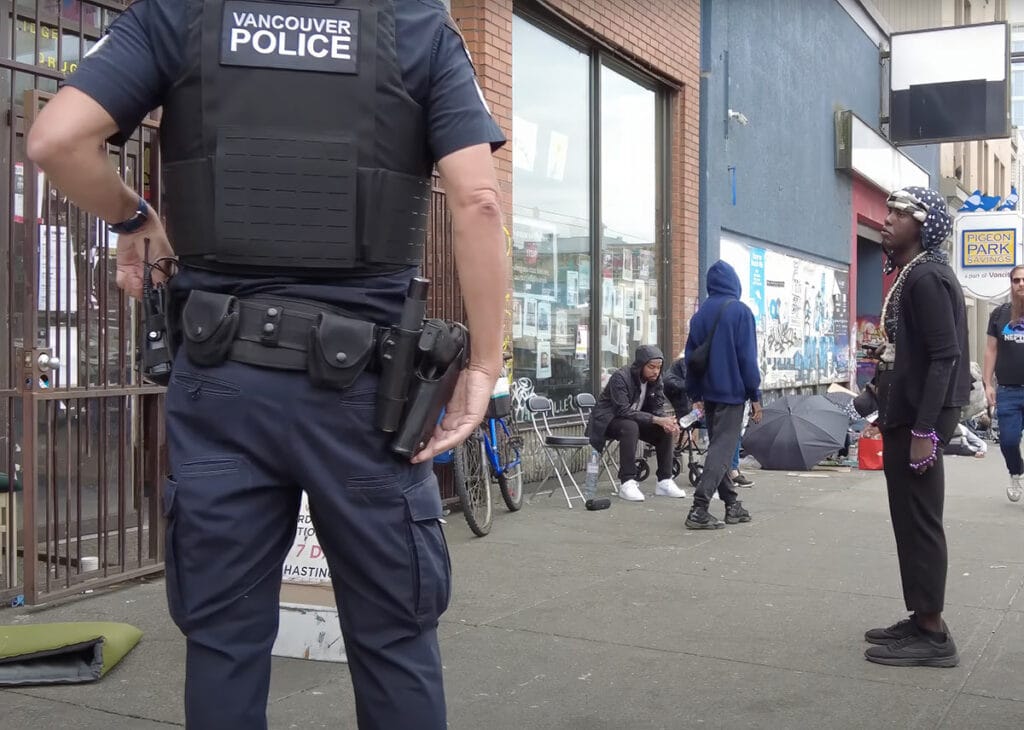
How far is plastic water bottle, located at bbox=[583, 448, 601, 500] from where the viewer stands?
9266mm

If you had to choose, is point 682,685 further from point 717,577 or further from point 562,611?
point 717,577

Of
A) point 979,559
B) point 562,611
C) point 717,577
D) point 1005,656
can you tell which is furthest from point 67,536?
point 979,559

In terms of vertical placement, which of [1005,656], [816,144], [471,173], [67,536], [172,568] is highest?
[816,144]

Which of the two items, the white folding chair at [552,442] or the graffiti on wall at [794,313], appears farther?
the graffiti on wall at [794,313]

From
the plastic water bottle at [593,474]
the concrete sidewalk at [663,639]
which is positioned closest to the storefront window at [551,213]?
the plastic water bottle at [593,474]

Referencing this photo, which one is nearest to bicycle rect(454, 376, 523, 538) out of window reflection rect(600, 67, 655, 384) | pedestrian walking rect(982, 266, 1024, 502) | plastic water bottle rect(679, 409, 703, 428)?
plastic water bottle rect(679, 409, 703, 428)

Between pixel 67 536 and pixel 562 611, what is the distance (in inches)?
92.6

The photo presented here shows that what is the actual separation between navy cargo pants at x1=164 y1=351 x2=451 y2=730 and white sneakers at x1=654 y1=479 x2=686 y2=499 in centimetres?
744

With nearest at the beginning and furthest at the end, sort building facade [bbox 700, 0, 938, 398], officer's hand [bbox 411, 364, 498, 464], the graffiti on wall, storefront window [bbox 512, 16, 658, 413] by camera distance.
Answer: officer's hand [bbox 411, 364, 498, 464] < storefront window [bbox 512, 16, 658, 413] < building facade [bbox 700, 0, 938, 398] < the graffiti on wall

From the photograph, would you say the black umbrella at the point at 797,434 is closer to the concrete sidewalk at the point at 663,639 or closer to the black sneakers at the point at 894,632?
the concrete sidewalk at the point at 663,639

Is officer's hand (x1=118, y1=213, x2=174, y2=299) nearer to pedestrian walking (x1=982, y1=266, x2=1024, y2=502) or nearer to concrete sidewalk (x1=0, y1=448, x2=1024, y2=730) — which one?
concrete sidewalk (x1=0, y1=448, x2=1024, y2=730)

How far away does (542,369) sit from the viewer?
34.2ft

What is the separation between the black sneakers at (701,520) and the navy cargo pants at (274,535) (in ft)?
19.2

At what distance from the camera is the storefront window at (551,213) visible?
10.0 metres
